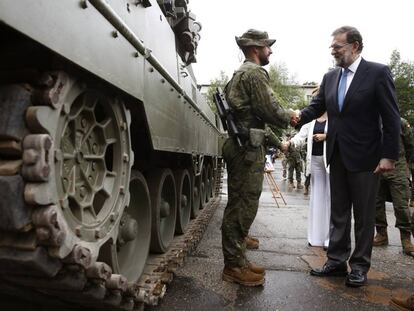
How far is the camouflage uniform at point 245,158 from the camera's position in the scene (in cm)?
373

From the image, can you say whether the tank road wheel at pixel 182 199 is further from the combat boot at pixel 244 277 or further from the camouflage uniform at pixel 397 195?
the camouflage uniform at pixel 397 195

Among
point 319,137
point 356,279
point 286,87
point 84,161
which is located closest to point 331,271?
point 356,279

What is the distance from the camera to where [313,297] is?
351cm

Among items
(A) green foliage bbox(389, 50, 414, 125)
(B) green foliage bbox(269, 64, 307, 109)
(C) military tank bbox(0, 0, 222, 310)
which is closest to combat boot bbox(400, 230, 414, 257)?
(C) military tank bbox(0, 0, 222, 310)

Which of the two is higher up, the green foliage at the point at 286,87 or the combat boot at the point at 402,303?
the green foliage at the point at 286,87

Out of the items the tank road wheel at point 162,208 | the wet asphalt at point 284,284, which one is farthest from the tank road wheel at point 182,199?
the wet asphalt at point 284,284

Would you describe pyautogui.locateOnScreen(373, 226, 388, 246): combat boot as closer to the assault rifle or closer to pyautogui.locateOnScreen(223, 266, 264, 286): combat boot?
pyautogui.locateOnScreen(223, 266, 264, 286): combat boot

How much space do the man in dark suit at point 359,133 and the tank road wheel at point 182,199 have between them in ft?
5.39

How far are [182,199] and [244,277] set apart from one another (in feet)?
5.78

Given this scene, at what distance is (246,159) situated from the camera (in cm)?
371

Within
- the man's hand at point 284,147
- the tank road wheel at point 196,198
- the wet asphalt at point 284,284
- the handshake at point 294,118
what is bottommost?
the wet asphalt at point 284,284

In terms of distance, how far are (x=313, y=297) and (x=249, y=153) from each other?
1.22 meters

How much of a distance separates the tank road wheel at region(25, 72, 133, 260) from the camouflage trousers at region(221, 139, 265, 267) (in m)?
1.35

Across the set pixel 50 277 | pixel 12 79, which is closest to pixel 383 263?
pixel 50 277
